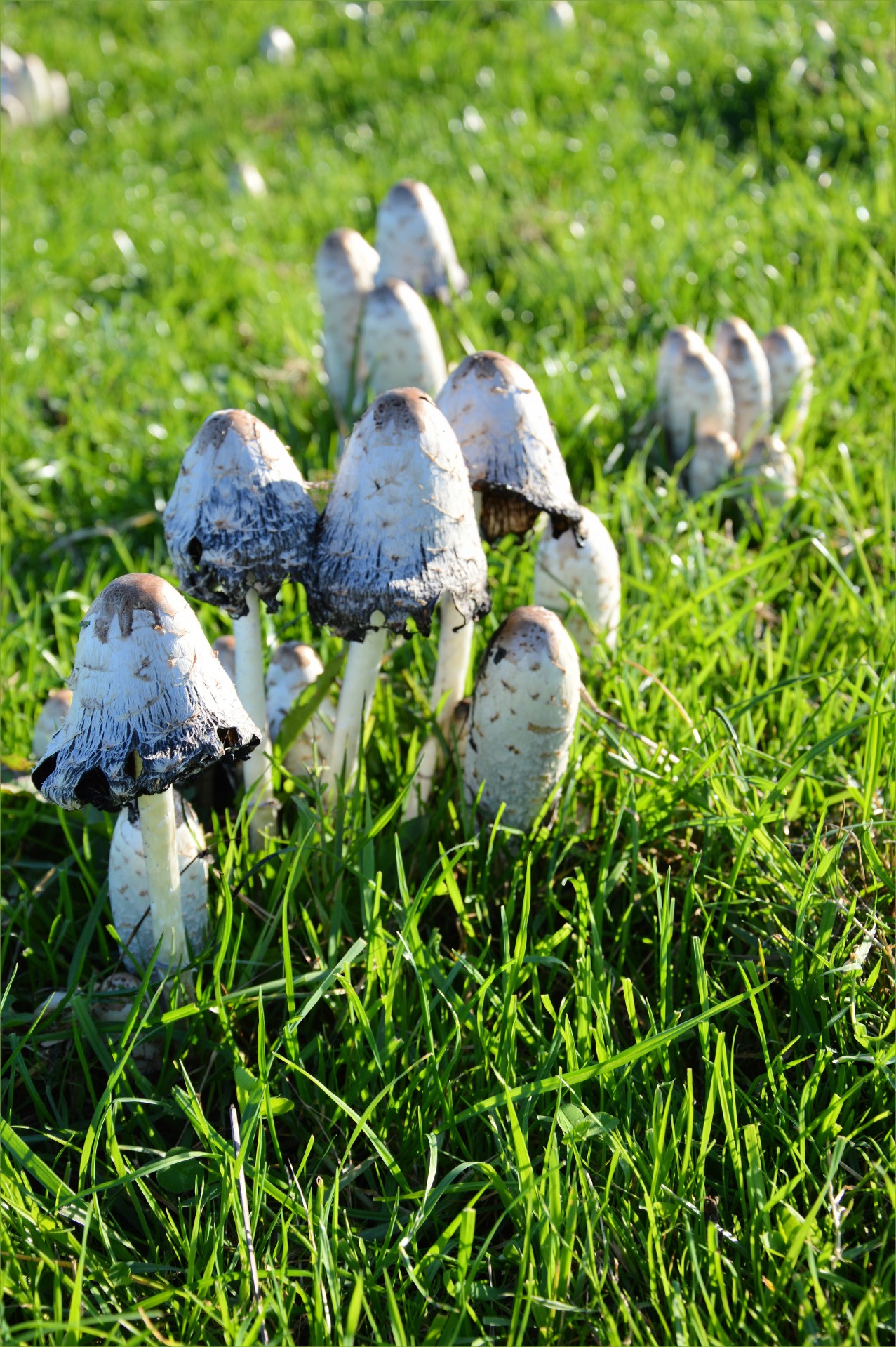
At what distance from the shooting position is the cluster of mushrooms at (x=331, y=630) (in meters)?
1.50

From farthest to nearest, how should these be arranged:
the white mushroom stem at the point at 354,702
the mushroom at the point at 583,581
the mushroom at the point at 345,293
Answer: the mushroom at the point at 345,293
the mushroom at the point at 583,581
the white mushroom stem at the point at 354,702

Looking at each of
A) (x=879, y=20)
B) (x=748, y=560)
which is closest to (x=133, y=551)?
(x=748, y=560)

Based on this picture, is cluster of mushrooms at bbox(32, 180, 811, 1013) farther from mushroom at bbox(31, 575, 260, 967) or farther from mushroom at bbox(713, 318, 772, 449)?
mushroom at bbox(713, 318, 772, 449)

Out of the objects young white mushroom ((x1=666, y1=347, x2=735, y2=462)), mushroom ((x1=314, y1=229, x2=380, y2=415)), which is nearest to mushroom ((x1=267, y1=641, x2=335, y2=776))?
mushroom ((x1=314, y1=229, x2=380, y2=415))

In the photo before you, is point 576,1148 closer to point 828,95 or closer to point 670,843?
point 670,843

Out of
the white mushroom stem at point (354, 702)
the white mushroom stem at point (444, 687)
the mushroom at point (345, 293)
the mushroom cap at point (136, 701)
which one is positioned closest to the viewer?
the mushroom cap at point (136, 701)

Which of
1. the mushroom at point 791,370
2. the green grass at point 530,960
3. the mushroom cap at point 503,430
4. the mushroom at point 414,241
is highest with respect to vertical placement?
the mushroom at point 414,241

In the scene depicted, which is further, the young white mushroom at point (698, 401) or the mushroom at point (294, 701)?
the young white mushroom at point (698, 401)

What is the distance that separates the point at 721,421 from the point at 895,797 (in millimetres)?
1494

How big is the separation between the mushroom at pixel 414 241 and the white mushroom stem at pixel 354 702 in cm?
182

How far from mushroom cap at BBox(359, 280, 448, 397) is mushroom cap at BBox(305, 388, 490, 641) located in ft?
4.61

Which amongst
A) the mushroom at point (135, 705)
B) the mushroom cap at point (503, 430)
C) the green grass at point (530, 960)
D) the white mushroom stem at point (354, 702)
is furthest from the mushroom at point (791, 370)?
the mushroom at point (135, 705)

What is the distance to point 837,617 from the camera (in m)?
2.53

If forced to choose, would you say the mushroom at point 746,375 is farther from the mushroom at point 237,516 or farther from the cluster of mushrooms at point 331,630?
the mushroom at point 237,516
